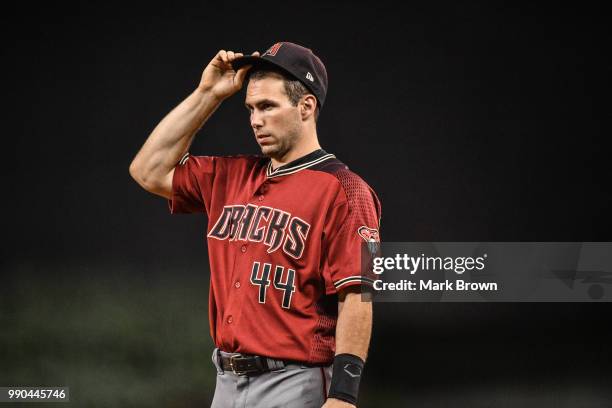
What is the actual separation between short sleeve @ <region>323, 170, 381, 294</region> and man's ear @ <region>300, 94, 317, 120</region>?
6.8 inches

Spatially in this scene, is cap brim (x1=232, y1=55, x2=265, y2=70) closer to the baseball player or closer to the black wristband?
the baseball player

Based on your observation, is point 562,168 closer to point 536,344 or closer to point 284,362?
point 536,344

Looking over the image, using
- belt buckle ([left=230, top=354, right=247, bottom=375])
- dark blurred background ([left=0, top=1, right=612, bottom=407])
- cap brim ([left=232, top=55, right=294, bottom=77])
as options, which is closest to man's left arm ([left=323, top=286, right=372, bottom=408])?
belt buckle ([left=230, top=354, right=247, bottom=375])

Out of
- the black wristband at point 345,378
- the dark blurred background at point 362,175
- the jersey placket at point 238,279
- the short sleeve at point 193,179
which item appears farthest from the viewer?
the dark blurred background at point 362,175

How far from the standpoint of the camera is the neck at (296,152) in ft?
5.83

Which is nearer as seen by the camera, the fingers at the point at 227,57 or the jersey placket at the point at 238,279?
the jersey placket at the point at 238,279

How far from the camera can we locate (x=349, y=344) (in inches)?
62.5

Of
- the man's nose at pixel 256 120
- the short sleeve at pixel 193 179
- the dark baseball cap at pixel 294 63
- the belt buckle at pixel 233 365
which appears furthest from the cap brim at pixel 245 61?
the belt buckle at pixel 233 365

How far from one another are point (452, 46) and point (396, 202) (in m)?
0.71

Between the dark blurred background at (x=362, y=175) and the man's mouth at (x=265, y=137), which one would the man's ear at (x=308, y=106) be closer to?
the man's mouth at (x=265, y=137)

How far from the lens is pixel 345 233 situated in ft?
5.41

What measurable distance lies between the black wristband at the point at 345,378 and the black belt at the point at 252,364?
13 centimetres

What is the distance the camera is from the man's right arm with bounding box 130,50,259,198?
1.86 metres

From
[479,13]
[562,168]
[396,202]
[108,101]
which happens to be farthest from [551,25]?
[108,101]
